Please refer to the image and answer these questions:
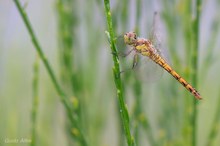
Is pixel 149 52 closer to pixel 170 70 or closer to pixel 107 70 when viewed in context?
pixel 170 70

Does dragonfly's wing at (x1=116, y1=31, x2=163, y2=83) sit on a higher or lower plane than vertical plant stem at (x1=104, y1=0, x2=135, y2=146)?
higher

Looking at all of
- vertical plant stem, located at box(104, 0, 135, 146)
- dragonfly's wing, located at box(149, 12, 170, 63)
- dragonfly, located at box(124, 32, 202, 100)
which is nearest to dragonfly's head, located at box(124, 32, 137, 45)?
dragonfly, located at box(124, 32, 202, 100)

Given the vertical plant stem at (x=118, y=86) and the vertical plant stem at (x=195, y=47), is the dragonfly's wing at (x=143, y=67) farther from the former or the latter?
the vertical plant stem at (x=118, y=86)

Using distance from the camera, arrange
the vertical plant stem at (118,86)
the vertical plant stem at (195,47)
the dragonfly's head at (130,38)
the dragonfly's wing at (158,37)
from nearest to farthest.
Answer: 1. the vertical plant stem at (118,86)
2. the vertical plant stem at (195,47)
3. the dragonfly's head at (130,38)
4. the dragonfly's wing at (158,37)

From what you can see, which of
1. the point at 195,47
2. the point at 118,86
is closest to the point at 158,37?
the point at 195,47

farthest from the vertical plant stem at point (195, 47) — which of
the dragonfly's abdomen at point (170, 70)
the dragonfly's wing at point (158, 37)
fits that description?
the dragonfly's wing at point (158, 37)

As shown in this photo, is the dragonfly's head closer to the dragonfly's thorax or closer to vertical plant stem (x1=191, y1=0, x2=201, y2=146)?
the dragonfly's thorax

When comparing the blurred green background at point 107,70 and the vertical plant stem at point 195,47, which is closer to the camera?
the vertical plant stem at point 195,47
